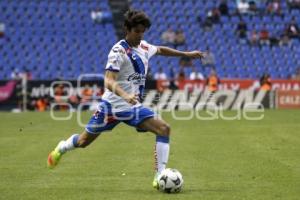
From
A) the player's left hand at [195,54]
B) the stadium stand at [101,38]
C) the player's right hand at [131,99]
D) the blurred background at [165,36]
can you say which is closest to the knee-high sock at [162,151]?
the player's right hand at [131,99]

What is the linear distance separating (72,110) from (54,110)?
0.94 meters

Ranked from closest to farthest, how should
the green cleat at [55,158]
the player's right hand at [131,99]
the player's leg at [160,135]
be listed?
the player's right hand at [131,99], the player's leg at [160,135], the green cleat at [55,158]

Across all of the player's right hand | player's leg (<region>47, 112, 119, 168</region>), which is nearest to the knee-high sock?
player's leg (<region>47, 112, 119, 168</region>)

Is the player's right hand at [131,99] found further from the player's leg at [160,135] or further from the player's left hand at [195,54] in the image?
the player's left hand at [195,54]

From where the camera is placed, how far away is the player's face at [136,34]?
8750mm

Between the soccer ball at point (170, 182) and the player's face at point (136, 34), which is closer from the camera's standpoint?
the soccer ball at point (170, 182)

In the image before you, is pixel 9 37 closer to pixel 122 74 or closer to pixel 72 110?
pixel 72 110

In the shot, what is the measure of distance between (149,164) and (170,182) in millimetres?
3042

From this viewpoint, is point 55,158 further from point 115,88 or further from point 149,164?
point 115,88

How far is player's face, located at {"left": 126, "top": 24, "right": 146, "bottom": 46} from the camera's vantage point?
344 inches

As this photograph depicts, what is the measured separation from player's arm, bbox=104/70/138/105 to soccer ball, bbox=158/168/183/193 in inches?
39.2

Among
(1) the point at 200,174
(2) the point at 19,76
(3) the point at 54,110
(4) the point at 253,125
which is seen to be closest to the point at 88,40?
(2) the point at 19,76

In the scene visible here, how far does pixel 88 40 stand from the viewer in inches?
1465

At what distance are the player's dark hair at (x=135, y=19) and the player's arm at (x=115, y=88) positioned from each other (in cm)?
60
